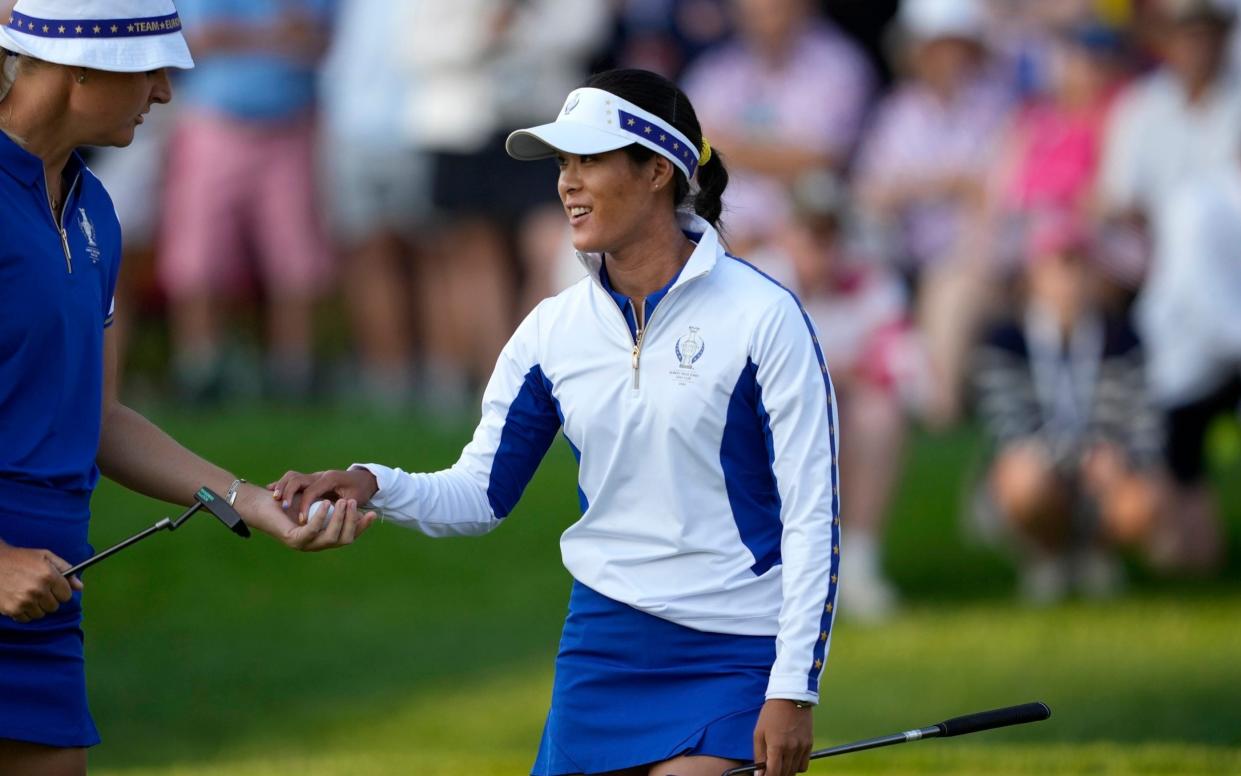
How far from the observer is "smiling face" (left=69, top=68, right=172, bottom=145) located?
4.09m

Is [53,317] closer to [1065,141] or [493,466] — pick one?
[493,466]

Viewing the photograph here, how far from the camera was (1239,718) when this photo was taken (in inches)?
331

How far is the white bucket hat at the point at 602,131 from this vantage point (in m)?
4.34

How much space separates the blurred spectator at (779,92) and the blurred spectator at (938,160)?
0.99 ft

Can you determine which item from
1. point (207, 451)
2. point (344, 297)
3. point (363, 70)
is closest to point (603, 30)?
point (363, 70)

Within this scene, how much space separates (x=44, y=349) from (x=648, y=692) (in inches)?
54.6

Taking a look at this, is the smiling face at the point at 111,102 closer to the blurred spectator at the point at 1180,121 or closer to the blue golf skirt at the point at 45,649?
the blue golf skirt at the point at 45,649

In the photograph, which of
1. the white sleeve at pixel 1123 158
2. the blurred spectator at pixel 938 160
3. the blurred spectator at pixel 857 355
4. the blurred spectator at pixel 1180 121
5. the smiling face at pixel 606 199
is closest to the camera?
the smiling face at pixel 606 199

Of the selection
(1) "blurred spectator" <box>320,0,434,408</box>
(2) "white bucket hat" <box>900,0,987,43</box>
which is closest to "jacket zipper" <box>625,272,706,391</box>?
(2) "white bucket hat" <box>900,0,987,43</box>

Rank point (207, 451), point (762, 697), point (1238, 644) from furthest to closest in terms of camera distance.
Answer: point (207, 451) → point (1238, 644) → point (762, 697)

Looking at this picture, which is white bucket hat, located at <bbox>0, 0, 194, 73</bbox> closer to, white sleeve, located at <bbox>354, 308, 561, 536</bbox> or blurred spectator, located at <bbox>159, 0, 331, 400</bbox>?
white sleeve, located at <bbox>354, 308, 561, 536</bbox>

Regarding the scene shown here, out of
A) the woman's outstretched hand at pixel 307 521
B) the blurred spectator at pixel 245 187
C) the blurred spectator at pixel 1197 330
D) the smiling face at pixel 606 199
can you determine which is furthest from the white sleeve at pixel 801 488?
the blurred spectator at pixel 245 187

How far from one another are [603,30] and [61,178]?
8425mm

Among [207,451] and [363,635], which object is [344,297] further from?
[363,635]
